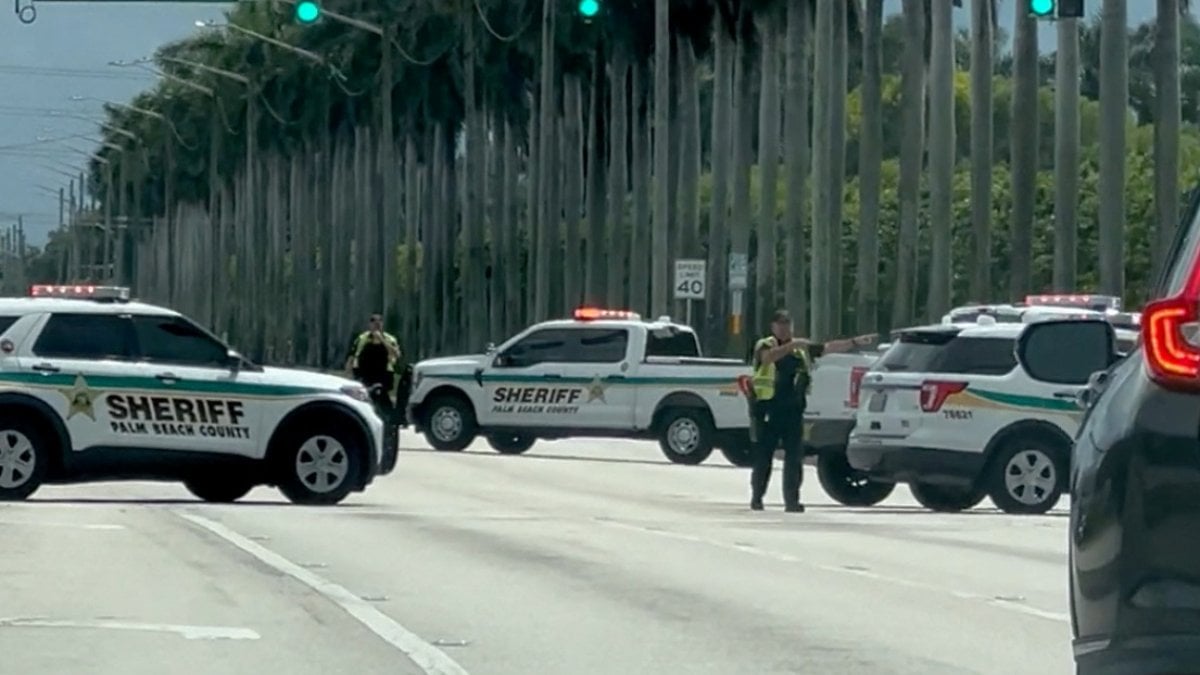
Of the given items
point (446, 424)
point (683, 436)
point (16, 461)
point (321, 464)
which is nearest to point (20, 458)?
point (16, 461)

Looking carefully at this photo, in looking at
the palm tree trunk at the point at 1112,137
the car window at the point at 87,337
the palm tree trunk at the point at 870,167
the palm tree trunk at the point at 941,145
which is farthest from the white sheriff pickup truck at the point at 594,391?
the palm tree trunk at the point at 870,167

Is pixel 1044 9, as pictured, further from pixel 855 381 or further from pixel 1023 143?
pixel 1023 143

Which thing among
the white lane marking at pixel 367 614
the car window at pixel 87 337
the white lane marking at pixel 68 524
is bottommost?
the white lane marking at pixel 367 614

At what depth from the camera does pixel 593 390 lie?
4119 centimetres

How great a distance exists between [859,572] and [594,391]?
22.4m

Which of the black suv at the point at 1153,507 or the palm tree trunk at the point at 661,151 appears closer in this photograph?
the black suv at the point at 1153,507

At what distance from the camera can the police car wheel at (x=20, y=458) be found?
2516 centimetres

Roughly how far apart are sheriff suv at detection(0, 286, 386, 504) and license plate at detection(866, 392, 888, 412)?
4.48 metres

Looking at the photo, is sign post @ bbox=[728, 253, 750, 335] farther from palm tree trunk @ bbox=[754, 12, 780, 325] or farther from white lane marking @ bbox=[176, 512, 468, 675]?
white lane marking @ bbox=[176, 512, 468, 675]

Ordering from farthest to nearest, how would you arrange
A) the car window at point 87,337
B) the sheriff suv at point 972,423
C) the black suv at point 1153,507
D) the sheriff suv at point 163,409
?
the sheriff suv at point 972,423 → the car window at point 87,337 → the sheriff suv at point 163,409 → the black suv at point 1153,507

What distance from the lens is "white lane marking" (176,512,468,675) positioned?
43.2 ft

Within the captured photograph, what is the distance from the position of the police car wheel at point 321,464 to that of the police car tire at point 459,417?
52.6 ft

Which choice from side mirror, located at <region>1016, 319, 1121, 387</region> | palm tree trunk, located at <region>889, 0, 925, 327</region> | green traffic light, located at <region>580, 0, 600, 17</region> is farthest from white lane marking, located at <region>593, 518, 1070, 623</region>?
palm tree trunk, located at <region>889, 0, 925, 327</region>

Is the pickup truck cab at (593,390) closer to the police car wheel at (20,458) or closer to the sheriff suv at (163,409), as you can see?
the sheriff suv at (163,409)
